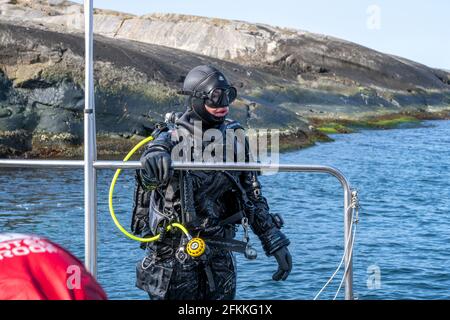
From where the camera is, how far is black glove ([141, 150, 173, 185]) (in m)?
5.09

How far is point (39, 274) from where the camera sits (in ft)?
5.22

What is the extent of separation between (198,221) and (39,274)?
3.99 metres

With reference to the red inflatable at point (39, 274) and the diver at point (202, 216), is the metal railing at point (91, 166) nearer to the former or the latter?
the diver at point (202, 216)

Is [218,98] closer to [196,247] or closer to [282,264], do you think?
[196,247]

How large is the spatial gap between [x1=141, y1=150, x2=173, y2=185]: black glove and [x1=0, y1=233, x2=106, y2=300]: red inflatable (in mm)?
3401

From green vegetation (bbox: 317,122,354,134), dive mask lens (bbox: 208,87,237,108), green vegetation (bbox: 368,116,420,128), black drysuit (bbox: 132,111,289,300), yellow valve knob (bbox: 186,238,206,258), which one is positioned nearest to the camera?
yellow valve knob (bbox: 186,238,206,258)

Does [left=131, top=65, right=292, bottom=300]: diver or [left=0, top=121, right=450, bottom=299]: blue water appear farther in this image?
[left=0, top=121, right=450, bottom=299]: blue water

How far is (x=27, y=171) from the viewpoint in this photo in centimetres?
2736

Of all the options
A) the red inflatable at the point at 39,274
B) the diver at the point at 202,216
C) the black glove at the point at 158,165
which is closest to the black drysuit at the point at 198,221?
the diver at the point at 202,216

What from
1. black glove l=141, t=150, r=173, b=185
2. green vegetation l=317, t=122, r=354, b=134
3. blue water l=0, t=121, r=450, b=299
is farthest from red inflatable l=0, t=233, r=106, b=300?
green vegetation l=317, t=122, r=354, b=134

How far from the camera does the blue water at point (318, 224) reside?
1387cm

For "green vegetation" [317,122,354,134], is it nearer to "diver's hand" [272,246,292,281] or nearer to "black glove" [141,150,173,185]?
"diver's hand" [272,246,292,281]
